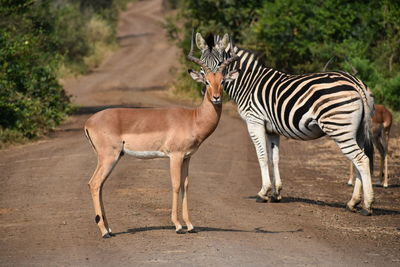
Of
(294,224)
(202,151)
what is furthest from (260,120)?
(202,151)

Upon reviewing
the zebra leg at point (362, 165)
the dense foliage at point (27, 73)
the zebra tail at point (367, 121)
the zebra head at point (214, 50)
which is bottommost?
the dense foliage at point (27, 73)

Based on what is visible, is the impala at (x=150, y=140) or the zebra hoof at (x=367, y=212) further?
the zebra hoof at (x=367, y=212)

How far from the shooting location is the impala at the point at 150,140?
9594 mm

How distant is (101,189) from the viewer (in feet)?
31.5

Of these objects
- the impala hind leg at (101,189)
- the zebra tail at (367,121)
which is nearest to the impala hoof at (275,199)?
the zebra tail at (367,121)

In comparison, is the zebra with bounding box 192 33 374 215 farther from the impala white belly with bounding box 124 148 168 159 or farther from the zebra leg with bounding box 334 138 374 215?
the impala white belly with bounding box 124 148 168 159

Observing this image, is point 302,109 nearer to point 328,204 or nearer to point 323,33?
point 328,204

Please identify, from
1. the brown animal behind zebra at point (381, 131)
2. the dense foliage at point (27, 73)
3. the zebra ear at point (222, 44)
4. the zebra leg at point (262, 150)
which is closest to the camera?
the zebra leg at point (262, 150)

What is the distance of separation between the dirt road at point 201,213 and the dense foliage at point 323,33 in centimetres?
580

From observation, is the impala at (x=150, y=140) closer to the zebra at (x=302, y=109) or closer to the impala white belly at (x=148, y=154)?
the impala white belly at (x=148, y=154)

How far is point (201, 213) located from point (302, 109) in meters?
2.22

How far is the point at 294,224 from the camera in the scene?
10664mm

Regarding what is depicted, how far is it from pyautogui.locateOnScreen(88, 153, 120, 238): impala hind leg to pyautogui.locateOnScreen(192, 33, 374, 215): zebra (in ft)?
11.0

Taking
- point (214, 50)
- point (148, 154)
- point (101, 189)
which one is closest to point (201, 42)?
point (214, 50)
